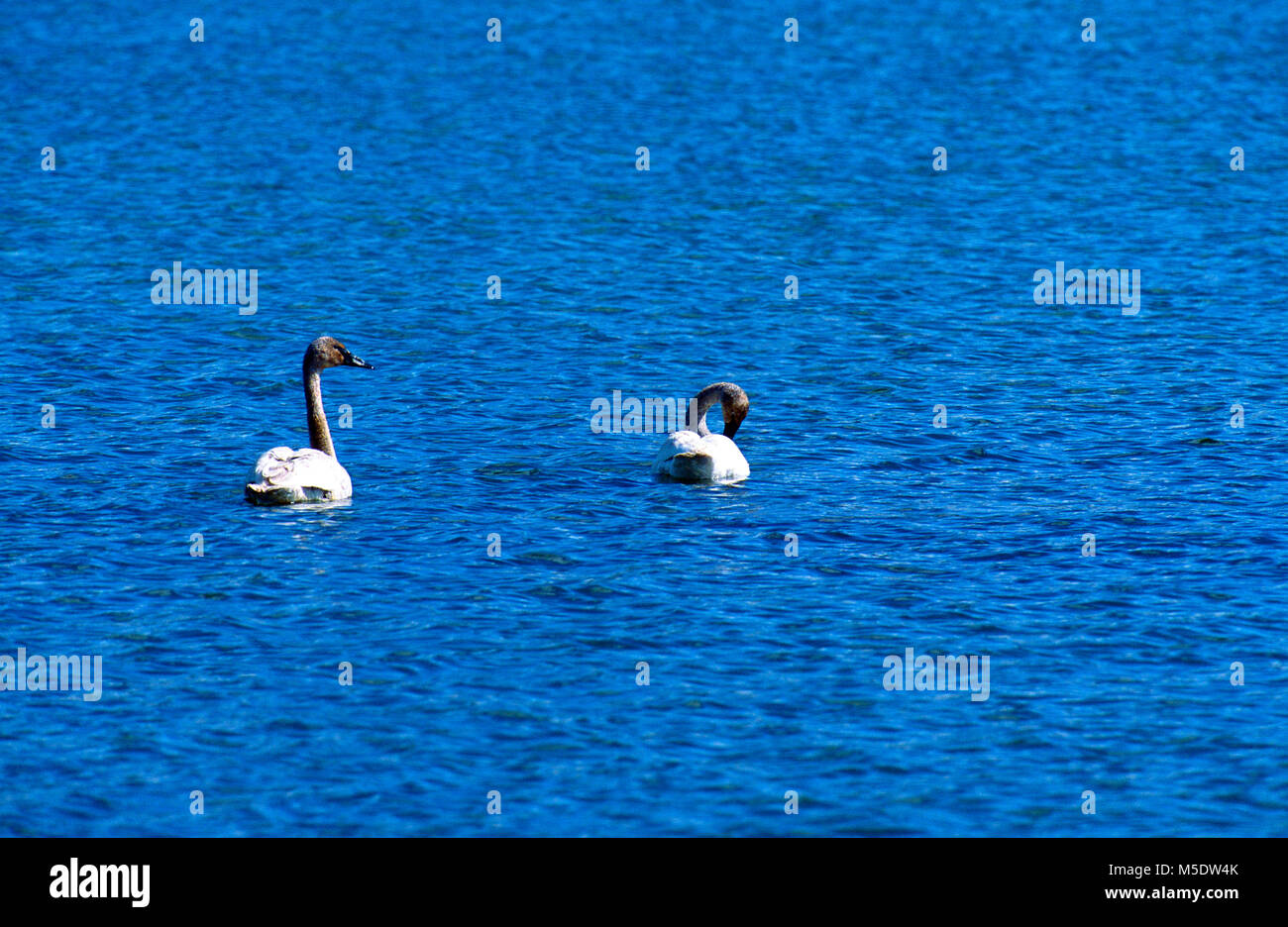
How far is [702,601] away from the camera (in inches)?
851

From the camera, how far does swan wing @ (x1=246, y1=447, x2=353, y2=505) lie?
2470cm

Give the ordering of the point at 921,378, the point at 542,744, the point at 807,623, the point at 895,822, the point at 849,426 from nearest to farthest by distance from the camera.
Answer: the point at 895,822 → the point at 542,744 → the point at 807,623 → the point at 849,426 → the point at 921,378

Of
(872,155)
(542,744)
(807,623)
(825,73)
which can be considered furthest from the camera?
(825,73)

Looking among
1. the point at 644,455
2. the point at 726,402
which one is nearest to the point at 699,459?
the point at 726,402

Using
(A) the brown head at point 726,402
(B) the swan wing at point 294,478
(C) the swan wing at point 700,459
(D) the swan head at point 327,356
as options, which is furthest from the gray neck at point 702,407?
(B) the swan wing at point 294,478

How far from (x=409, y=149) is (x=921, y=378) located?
885 inches

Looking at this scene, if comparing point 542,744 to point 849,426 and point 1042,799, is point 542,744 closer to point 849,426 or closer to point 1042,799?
point 1042,799

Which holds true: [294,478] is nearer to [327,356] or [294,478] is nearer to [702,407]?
[327,356]

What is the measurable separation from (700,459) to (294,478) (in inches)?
224

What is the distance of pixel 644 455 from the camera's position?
91.7 ft

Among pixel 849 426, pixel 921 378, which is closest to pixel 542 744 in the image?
pixel 849 426

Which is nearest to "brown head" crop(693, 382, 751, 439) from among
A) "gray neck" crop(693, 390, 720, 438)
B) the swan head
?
"gray neck" crop(693, 390, 720, 438)

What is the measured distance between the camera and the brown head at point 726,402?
1075 inches

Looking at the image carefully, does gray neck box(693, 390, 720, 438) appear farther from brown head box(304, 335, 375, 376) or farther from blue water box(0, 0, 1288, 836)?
brown head box(304, 335, 375, 376)
